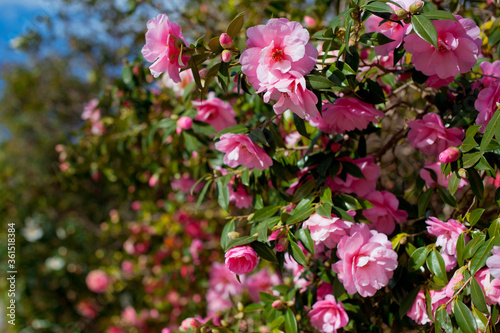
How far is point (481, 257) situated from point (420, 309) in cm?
19

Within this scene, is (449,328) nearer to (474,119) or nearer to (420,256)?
(420,256)

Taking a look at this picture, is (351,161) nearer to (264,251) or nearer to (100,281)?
(264,251)

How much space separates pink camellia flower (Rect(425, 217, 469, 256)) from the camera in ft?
2.40

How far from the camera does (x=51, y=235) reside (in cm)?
299

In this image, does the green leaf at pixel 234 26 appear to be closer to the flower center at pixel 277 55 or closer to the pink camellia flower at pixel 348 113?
the flower center at pixel 277 55

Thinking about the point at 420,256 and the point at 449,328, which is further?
the point at 420,256

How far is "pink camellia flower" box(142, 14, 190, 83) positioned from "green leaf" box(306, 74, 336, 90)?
229 millimetres

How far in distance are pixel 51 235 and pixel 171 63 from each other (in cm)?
272

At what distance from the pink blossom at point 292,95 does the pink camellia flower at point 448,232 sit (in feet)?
1.04

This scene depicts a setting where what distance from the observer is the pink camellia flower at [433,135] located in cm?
81

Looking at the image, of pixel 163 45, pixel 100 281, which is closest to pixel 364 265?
pixel 163 45

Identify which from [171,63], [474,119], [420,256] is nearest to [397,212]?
[420,256]

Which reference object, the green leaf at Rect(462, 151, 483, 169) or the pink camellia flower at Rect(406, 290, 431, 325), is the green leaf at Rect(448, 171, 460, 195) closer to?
the green leaf at Rect(462, 151, 483, 169)

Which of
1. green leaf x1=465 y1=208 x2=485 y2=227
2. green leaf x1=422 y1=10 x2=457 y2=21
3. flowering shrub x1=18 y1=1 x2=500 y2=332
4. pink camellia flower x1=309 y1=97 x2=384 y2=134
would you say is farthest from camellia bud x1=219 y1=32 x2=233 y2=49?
green leaf x1=465 y1=208 x2=485 y2=227
